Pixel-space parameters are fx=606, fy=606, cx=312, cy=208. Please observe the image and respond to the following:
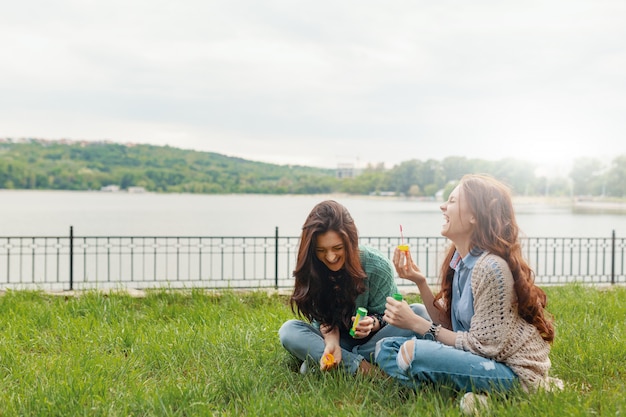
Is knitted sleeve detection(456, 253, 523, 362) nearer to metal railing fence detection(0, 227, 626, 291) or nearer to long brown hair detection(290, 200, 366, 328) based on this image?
long brown hair detection(290, 200, 366, 328)

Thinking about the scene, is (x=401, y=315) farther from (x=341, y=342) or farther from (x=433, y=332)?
(x=341, y=342)

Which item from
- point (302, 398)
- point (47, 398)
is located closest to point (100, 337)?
point (47, 398)

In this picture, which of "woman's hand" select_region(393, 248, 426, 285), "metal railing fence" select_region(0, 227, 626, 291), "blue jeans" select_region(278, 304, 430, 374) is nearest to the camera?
"woman's hand" select_region(393, 248, 426, 285)

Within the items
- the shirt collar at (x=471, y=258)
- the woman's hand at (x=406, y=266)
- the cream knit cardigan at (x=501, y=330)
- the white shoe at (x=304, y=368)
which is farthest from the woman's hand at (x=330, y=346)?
the shirt collar at (x=471, y=258)

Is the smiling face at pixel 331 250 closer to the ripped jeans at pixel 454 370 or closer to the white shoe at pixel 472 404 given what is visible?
the ripped jeans at pixel 454 370

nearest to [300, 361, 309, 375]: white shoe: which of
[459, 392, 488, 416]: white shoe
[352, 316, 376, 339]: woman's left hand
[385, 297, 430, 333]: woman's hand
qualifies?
[352, 316, 376, 339]: woman's left hand

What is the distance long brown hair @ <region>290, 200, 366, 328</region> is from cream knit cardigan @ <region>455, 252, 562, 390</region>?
0.69 m

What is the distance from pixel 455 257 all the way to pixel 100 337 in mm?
2612

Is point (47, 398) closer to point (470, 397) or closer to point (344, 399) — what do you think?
point (344, 399)

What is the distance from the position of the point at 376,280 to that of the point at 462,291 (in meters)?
0.55

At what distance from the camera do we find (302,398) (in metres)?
2.91

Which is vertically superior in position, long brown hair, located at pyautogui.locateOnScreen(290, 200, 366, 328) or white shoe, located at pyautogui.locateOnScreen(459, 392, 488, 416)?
long brown hair, located at pyautogui.locateOnScreen(290, 200, 366, 328)

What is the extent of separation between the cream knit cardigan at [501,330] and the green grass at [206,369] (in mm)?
137

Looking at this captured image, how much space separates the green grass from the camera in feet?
9.40
